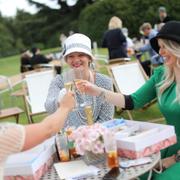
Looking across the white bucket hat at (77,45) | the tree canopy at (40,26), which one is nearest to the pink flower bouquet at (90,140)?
the white bucket hat at (77,45)

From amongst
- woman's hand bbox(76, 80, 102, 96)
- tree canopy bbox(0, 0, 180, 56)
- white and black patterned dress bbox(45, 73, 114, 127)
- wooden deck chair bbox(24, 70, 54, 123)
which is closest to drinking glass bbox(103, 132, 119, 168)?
woman's hand bbox(76, 80, 102, 96)

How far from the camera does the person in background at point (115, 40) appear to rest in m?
10.2

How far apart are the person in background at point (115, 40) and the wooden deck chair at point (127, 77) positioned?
287 cm

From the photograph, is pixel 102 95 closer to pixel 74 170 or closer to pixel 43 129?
pixel 74 170

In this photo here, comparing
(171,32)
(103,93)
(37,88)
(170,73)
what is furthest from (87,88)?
(37,88)

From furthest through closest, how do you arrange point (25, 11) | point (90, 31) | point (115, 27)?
point (25, 11) < point (90, 31) < point (115, 27)

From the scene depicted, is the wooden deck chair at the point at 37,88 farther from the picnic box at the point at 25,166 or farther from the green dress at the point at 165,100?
the picnic box at the point at 25,166

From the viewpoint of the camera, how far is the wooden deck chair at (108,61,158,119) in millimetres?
7211

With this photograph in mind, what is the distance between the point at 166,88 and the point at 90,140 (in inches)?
38.8

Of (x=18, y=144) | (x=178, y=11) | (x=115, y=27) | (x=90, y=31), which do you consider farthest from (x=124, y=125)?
(x=90, y=31)

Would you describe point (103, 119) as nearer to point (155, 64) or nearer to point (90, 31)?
point (155, 64)

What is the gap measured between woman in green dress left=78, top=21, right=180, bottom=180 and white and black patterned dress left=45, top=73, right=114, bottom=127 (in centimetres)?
25

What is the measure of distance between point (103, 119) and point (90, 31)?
28.3 metres

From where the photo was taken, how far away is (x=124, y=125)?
9.18ft
